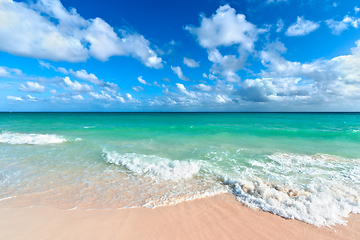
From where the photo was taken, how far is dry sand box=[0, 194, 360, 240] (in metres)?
3.40

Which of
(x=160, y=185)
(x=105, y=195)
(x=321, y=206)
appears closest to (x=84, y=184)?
(x=105, y=195)

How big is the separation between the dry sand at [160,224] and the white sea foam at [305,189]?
26 centimetres

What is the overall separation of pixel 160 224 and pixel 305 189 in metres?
4.99

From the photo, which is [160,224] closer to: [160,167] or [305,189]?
[160,167]

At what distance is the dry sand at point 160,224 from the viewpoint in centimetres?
340

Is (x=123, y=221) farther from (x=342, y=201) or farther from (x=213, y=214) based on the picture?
(x=342, y=201)

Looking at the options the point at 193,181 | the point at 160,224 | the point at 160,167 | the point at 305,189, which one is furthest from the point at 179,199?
the point at 305,189

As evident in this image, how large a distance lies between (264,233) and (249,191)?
1.70m

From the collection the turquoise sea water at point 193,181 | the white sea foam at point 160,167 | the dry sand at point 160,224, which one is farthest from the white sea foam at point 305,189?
the white sea foam at point 160,167

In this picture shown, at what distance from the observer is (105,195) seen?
505 cm

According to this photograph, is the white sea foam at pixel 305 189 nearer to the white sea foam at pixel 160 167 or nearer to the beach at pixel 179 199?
the beach at pixel 179 199

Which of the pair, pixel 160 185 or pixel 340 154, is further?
pixel 340 154

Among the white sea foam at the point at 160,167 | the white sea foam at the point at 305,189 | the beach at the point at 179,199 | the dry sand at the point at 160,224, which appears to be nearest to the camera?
the dry sand at the point at 160,224

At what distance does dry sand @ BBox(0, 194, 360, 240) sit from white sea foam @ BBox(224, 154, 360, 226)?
26 centimetres
